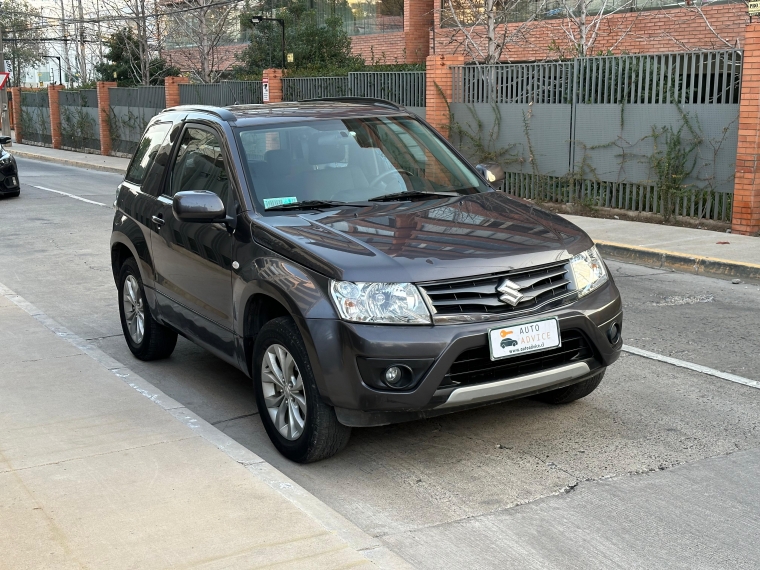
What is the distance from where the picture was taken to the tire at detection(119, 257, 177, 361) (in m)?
6.75

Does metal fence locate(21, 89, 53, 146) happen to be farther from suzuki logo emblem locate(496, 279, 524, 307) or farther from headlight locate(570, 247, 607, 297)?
suzuki logo emblem locate(496, 279, 524, 307)

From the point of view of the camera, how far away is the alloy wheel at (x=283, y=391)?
4.77 metres

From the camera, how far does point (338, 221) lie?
5.10 m

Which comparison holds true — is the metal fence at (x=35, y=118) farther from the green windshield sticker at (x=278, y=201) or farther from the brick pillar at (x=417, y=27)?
the green windshield sticker at (x=278, y=201)

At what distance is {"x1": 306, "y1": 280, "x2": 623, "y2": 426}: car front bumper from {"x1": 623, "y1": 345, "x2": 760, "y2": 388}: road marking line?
222 cm

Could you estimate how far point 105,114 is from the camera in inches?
1314

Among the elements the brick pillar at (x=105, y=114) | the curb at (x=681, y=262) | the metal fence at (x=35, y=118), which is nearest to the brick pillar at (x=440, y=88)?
the curb at (x=681, y=262)

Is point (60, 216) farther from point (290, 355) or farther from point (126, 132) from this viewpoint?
point (126, 132)

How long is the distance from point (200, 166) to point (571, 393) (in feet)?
8.88

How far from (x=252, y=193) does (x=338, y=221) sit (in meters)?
0.61

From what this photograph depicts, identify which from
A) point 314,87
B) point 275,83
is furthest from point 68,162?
point 314,87

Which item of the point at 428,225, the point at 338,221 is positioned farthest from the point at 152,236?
the point at 428,225

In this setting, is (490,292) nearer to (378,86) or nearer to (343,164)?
(343,164)

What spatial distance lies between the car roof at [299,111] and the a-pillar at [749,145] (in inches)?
290
